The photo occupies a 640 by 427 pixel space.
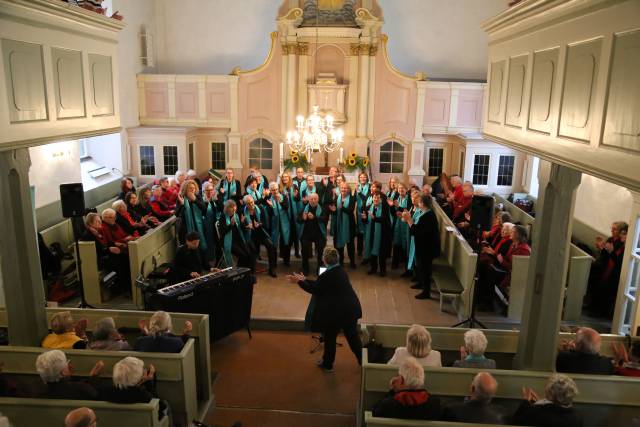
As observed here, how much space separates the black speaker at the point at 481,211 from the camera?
22.7 feet

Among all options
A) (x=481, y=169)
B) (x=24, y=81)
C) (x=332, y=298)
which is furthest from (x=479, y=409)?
(x=481, y=169)

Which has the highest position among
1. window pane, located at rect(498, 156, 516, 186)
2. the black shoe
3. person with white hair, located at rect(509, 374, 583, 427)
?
window pane, located at rect(498, 156, 516, 186)

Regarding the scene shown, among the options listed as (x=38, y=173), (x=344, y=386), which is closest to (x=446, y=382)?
(x=344, y=386)

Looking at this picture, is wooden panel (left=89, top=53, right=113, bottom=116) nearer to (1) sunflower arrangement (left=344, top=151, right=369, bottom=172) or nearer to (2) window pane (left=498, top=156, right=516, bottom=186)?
(1) sunflower arrangement (left=344, top=151, right=369, bottom=172)

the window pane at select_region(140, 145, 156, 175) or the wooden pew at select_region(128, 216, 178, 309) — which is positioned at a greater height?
the window pane at select_region(140, 145, 156, 175)

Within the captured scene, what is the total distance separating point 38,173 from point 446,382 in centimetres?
841

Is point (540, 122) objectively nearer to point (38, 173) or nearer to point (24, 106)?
point (24, 106)

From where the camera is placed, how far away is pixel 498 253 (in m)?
7.98

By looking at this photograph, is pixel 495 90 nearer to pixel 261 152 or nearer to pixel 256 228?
pixel 256 228

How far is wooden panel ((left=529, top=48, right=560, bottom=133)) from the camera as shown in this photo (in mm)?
3869

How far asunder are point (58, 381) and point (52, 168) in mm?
7090

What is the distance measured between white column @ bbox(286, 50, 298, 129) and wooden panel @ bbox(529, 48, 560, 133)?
10.8 m

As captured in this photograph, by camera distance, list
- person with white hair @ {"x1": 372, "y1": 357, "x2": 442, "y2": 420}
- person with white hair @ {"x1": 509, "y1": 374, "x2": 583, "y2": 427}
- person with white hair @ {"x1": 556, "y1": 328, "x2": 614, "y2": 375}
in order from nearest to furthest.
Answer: person with white hair @ {"x1": 509, "y1": 374, "x2": 583, "y2": 427}
person with white hair @ {"x1": 372, "y1": 357, "x2": 442, "y2": 420}
person with white hair @ {"x1": 556, "y1": 328, "x2": 614, "y2": 375}

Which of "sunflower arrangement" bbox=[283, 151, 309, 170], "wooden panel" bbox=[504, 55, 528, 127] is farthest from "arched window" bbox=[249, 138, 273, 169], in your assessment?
"wooden panel" bbox=[504, 55, 528, 127]
